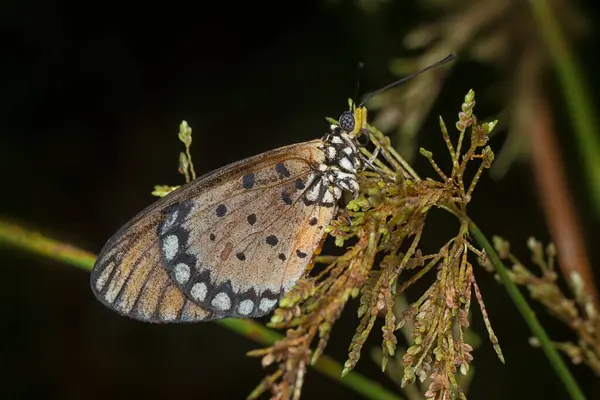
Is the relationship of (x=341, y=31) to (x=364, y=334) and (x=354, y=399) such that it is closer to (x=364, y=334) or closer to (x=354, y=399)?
(x=354, y=399)

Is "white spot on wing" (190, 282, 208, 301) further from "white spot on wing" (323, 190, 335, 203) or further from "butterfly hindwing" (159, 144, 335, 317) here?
"white spot on wing" (323, 190, 335, 203)

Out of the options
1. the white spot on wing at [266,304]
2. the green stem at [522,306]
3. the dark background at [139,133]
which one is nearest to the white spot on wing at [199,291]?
the white spot on wing at [266,304]

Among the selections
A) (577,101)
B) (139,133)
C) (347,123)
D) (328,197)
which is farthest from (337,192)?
(139,133)

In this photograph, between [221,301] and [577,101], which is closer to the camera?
[221,301]

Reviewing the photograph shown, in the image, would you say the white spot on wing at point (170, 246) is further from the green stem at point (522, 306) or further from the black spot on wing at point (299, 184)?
the green stem at point (522, 306)

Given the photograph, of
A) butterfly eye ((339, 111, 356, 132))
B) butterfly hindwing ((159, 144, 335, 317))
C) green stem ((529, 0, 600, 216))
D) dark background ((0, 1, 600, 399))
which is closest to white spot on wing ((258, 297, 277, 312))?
butterfly hindwing ((159, 144, 335, 317))

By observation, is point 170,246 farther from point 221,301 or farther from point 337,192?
point 337,192
